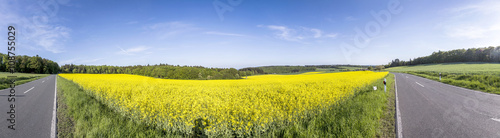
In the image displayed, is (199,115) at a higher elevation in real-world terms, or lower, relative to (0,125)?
higher

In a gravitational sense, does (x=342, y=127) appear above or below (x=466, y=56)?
below

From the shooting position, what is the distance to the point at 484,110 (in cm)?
609

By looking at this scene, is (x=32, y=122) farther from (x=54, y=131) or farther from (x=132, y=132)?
(x=132, y=132)

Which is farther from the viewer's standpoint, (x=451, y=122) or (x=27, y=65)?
(x=27, y=65)

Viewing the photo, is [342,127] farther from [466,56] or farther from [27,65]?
[466,56]

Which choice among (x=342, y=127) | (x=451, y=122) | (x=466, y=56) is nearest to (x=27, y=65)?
(x=342, y=127)

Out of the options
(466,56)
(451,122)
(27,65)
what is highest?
(466,56)

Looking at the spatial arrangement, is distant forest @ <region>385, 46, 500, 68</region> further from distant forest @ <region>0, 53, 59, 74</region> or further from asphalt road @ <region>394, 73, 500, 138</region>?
distant forest @ <region>0, 53, 59, 74</region>

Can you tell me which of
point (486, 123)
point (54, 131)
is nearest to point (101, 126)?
point (54, 131)

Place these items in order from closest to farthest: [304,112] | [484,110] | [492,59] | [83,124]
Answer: [83,124], [304,112], [484,110], [492,59]

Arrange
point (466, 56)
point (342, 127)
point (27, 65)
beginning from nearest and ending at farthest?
point (342, 127) < point (27, 65) < point (466, 56)

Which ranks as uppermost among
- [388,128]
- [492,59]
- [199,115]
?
[492,59]

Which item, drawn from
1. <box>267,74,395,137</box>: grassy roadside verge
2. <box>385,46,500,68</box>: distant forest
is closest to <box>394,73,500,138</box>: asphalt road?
<box>267,74,395,137</box>: grassy roadside verge

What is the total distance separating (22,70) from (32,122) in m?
68.1
